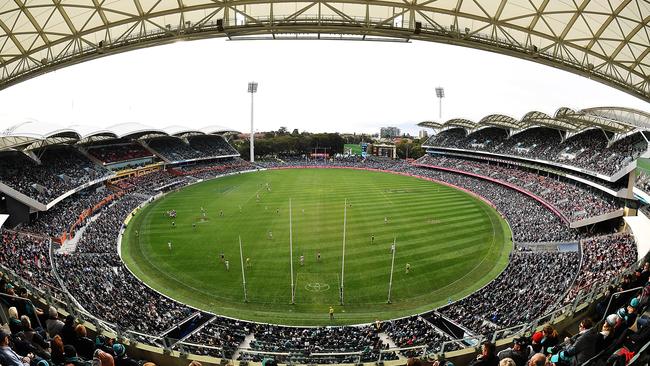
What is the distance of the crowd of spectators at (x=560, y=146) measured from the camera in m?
→ 38.8

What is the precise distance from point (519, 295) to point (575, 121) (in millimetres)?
29355

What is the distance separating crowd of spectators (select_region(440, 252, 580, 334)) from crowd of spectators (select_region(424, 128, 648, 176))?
55.7 ft

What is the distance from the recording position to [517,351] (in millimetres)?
7090

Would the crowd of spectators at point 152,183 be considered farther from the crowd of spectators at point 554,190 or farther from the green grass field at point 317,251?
the crowd of spectators at point 554,190

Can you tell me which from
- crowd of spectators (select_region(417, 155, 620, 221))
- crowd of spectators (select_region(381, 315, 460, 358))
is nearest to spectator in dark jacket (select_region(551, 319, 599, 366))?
crowd of spectators (select_region(381, 315, 460, 358))

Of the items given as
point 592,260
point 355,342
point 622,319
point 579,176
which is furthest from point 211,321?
point 579,176

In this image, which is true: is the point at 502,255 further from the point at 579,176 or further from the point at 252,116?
the point at 252,116

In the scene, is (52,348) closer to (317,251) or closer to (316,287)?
(316,287)

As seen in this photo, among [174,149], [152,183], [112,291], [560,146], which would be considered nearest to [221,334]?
[112,291]

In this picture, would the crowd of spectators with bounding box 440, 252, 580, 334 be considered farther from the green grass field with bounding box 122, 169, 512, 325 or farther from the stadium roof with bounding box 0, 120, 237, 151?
the stadium roof with bounding box 0, 120, 237, 151

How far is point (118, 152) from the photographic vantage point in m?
60.7

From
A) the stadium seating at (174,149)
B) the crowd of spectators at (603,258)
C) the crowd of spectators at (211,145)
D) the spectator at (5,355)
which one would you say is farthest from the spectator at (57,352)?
the crowd of spectators at (211,145)

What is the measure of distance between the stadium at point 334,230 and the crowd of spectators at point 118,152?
0.33 m

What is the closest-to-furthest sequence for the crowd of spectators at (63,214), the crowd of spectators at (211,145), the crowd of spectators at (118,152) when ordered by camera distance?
the crowd of spectators at (63,214) → the crowd of spectators at (118,152) → the crowd of spectators at (211,145)
